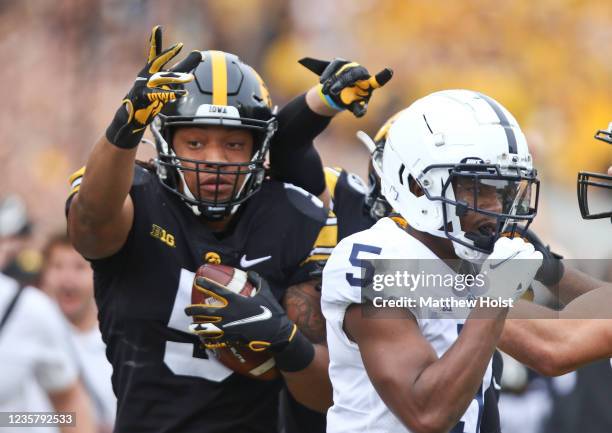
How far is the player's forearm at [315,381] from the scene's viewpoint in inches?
111

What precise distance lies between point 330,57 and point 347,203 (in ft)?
8.91

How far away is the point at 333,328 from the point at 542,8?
4625 mm

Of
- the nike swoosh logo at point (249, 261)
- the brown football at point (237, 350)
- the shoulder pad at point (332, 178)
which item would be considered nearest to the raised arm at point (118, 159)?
the brown football at point (237, 350)

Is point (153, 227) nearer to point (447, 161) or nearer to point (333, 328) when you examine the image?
point (333, 328)

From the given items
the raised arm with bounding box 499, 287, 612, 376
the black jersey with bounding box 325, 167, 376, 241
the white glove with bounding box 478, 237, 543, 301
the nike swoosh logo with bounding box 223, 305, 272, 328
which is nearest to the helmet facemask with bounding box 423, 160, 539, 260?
the white glove with bounding box 478, 237, 543, 301

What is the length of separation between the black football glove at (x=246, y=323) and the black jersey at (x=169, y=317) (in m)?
0.16

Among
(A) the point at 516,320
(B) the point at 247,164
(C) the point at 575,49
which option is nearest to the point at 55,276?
(B) the point at 247,164

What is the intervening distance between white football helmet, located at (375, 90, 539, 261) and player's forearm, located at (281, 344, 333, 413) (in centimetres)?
59

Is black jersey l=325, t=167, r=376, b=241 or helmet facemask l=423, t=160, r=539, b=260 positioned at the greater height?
helmet facemask l=423, t=160, r=539, b=260

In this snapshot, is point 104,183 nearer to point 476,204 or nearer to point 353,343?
point 353,343

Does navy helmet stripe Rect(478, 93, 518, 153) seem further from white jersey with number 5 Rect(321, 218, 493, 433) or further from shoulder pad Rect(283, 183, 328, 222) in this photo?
shoulder pad Rect(283, 183, 328, 222)

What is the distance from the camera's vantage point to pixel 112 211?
2646mm

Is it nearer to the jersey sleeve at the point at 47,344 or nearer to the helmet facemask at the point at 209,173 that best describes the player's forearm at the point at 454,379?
the helmet facemask at the point at 209,173

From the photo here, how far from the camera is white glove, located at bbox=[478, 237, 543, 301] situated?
216cm
